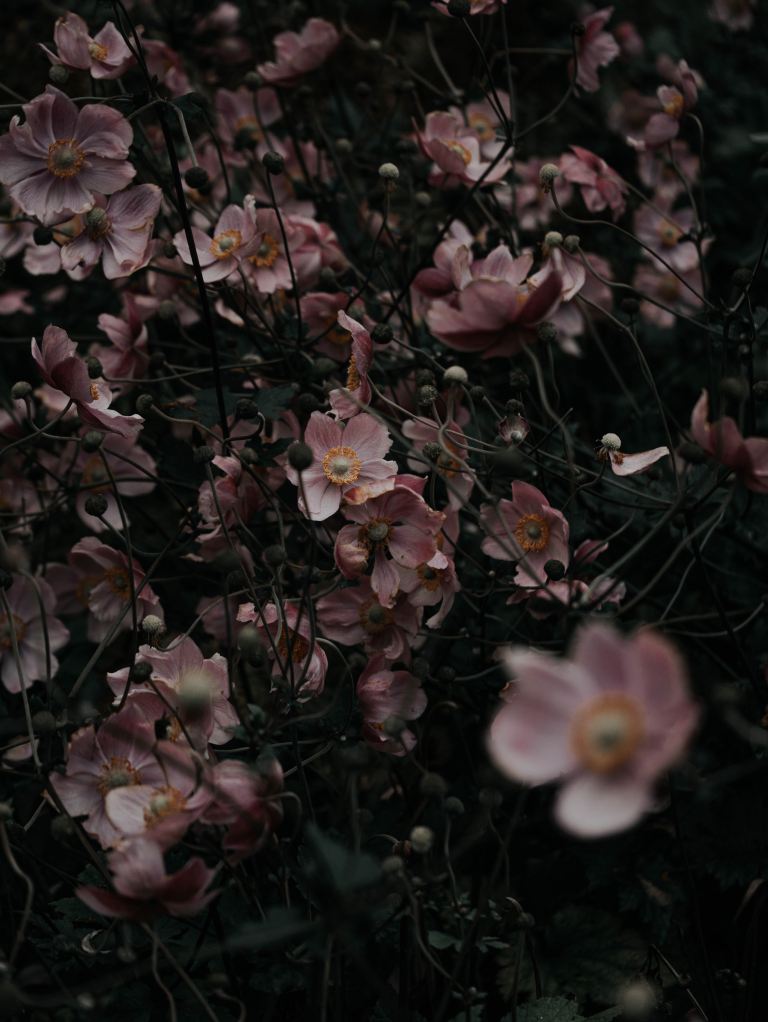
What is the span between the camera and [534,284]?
1565 mm

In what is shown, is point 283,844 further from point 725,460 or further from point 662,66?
point 662,66

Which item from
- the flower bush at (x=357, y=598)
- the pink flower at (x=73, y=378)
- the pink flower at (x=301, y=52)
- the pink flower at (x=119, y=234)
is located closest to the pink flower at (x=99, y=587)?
the flower bush at (x=357, y=598)

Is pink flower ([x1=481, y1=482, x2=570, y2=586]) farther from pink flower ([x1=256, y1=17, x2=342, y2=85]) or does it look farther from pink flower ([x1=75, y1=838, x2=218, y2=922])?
pink flower ([x1=256, y1=17, x2=342, y2=85])

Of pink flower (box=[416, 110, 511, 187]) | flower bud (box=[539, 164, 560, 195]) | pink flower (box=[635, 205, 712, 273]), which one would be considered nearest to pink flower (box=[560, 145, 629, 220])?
pink flower (box=[416, 110, 511, 187])

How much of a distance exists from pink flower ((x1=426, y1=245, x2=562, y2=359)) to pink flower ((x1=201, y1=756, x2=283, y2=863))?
0.53m

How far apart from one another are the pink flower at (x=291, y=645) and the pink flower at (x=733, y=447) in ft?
1.74

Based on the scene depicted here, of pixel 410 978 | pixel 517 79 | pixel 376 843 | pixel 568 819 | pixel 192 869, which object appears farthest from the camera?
pixel 517 79

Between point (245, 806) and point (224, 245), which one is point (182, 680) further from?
point (224, 245)

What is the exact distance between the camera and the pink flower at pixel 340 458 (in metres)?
1.50

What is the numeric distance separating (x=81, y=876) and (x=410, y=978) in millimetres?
449

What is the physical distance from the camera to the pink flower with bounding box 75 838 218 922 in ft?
3.38

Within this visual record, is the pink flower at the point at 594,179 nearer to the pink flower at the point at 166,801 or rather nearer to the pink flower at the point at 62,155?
the pink flower at the point at 62,155

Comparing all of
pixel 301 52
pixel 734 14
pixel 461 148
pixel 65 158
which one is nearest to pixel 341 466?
pixel 65 158

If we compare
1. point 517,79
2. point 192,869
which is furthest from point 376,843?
point 517,79
